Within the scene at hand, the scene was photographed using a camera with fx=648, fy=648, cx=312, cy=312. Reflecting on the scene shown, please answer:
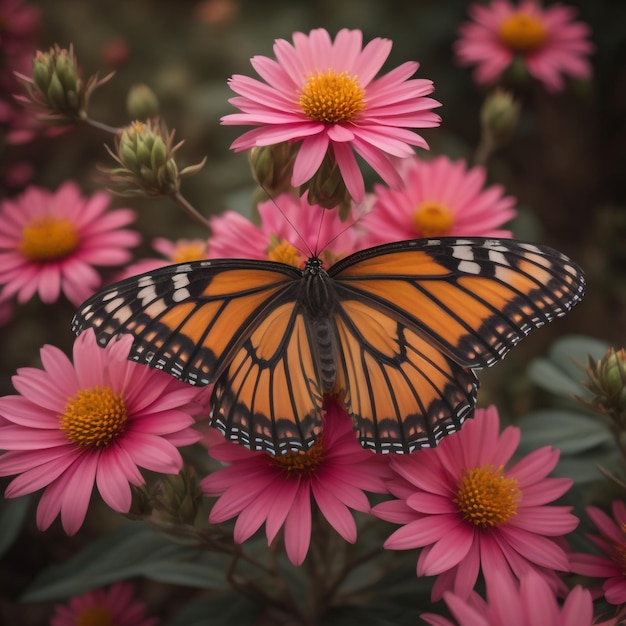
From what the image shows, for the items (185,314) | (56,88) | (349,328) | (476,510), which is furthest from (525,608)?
(56,88)

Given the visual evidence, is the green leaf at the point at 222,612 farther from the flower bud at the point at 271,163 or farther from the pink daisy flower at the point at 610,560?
the flower bud at the point at 271,163

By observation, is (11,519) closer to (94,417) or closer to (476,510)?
(94,417)

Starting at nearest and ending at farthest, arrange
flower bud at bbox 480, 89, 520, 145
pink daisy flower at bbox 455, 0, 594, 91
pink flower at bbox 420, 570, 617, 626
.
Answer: pink flower at bbox 420, 570, 617, 626
flower bud at bbox 480, 89, 520, 145
pink daisy flower at bbox 455, 0, 594, 91

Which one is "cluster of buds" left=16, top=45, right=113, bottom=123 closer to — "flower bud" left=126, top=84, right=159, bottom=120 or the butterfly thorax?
"flower bud" left=126, top=84, right=159, bottom=120

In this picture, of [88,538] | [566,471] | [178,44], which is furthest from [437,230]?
[178,44]

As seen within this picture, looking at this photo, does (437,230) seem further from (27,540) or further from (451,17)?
(451,17)

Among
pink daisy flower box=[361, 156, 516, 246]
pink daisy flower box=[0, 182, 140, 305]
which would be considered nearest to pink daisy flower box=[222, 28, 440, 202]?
pink daisy flower box=[361, 156, 516, 246]

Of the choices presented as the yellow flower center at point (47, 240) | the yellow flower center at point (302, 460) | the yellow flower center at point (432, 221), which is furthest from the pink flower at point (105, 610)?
the yellow flower center at point (432, 221)
